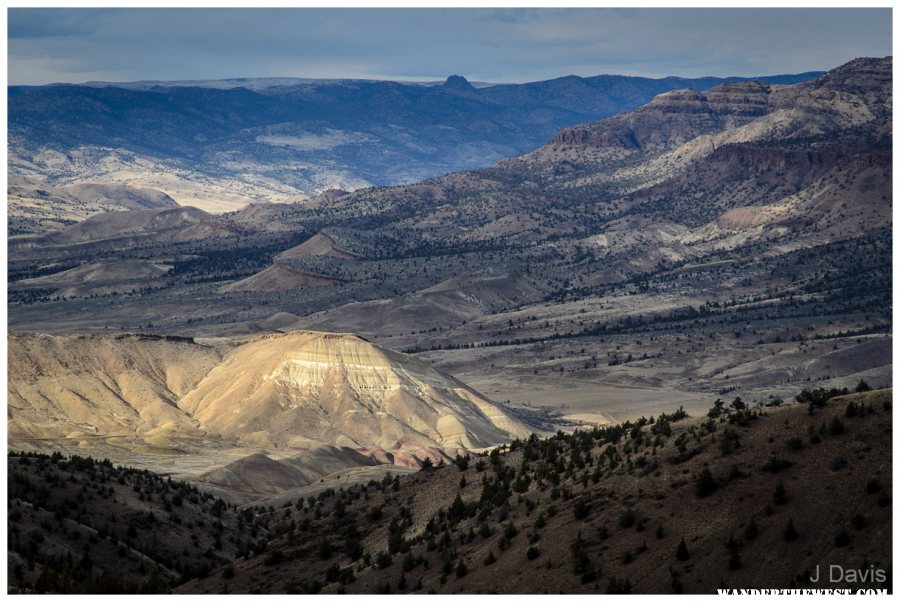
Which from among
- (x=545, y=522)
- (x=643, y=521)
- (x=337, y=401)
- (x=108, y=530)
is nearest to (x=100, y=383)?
(x=337, y=401)

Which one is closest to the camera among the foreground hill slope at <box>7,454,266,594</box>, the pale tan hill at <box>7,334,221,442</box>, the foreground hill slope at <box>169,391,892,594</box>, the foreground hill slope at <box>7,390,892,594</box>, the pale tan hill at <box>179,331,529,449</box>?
the foreground hill slope at <box>169,391,892,594</box>

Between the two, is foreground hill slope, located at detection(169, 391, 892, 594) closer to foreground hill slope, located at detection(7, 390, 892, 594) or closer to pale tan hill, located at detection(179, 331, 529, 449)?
foreground hill slope, located at detection(7, 390, 892, 594)

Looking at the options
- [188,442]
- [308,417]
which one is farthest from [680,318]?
[188,442]

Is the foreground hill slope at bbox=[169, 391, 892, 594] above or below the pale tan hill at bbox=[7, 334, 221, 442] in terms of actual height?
above

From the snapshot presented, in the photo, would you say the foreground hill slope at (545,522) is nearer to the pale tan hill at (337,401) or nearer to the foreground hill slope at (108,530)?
the foreground hill slope at (108,530)

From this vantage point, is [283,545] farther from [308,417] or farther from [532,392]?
[532,392]

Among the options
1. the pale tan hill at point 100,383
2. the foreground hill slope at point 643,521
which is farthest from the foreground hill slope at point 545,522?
the pale tan hill at point 100,383

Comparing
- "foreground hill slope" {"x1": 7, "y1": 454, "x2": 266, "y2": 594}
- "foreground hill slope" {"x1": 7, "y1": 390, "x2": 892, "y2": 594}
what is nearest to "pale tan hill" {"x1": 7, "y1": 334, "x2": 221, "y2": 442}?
"foreground hill slope" {"x1": 7, "y1": 454, "x2": 266, "y2": 594}
